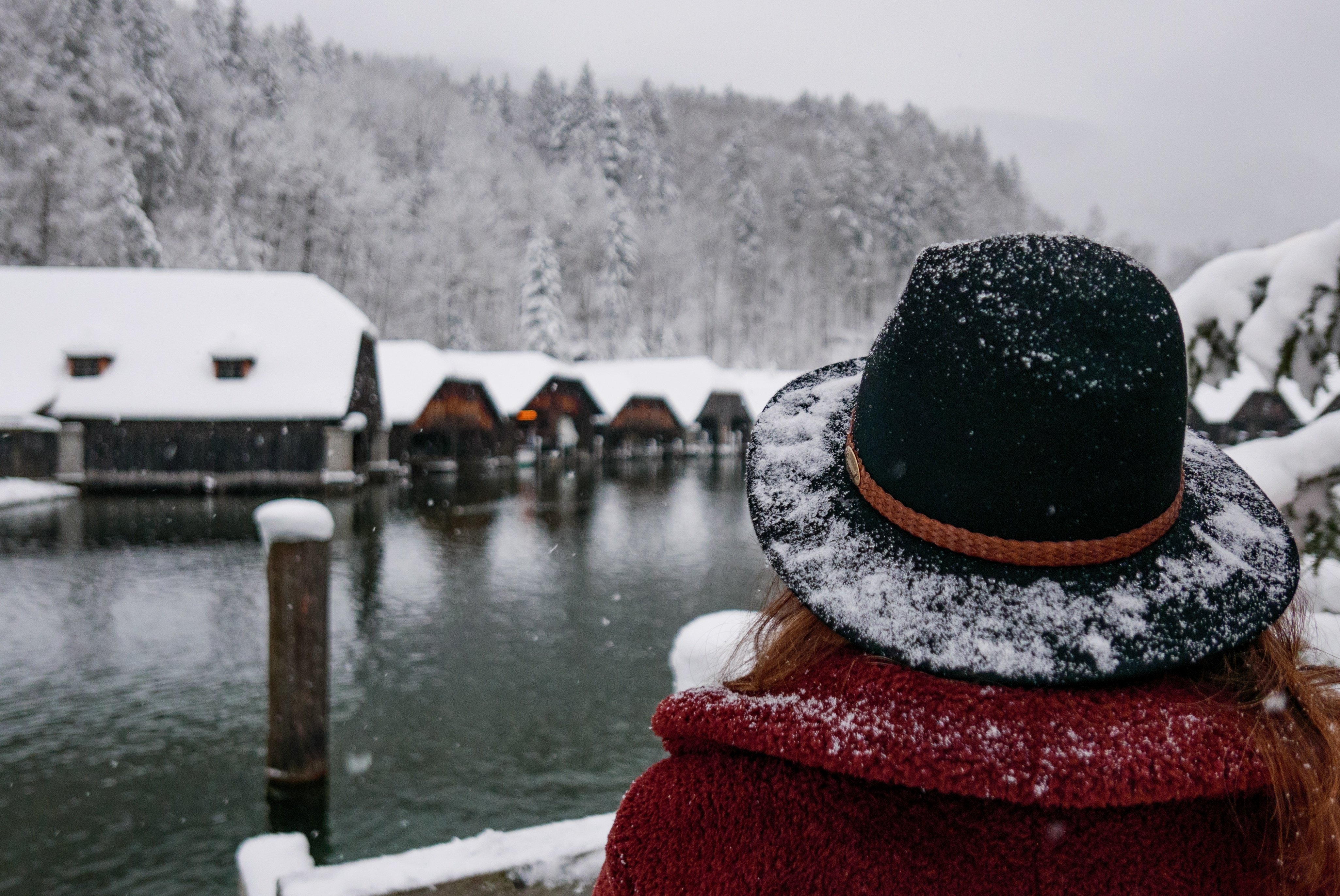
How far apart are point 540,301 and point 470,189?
12160 millimetres

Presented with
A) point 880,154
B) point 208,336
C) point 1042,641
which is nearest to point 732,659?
point 1042,641

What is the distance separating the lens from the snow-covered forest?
131ft

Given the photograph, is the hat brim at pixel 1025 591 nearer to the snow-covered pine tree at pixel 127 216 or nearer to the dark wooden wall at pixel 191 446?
the dark wooden wall at pixel 191 446

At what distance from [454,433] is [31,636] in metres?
28.1

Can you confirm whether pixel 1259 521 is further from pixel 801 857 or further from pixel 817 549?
pixel 801 857

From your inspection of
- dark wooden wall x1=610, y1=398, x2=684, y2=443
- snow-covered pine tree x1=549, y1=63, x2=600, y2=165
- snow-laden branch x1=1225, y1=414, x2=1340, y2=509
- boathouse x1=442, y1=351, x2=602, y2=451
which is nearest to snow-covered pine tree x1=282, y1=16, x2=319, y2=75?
snow-covered pine tree x1=549, y1=63, x2=600, y2=165

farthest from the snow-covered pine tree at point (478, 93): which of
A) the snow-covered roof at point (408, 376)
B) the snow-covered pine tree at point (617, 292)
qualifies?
the snow-covered roof at point (408, 376)

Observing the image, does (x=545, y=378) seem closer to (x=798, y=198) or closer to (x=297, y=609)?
(x=297, y=609)

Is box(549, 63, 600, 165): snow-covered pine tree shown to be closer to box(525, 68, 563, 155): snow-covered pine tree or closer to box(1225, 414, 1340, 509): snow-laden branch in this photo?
box(525, 68, 563, 155): snow-covered pine tree

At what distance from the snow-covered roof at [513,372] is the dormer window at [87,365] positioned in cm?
1565

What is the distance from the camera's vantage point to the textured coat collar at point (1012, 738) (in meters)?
0.71

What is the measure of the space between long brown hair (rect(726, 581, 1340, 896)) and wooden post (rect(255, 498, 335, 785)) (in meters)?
5.42

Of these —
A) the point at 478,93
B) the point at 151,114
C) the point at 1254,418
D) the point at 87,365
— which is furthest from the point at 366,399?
the point at 478,93

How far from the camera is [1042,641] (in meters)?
0.78
